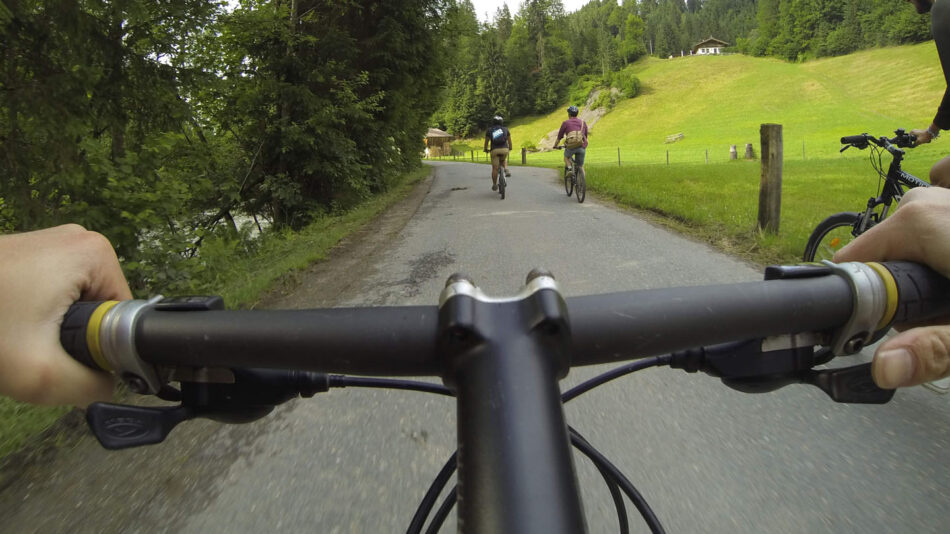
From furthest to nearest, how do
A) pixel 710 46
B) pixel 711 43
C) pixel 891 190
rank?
pixel 710 46, pixel 711 43, pixel 891 190

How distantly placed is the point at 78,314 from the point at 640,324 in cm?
79

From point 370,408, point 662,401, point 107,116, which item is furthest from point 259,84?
point 662,401

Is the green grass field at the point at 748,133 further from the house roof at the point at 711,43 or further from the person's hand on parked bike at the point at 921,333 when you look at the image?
the house roof at the point at 711,43

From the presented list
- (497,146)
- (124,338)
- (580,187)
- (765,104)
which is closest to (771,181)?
(580,187)

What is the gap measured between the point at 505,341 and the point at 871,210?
5307mm

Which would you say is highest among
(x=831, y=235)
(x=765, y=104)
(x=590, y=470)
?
(x=765, y=104)

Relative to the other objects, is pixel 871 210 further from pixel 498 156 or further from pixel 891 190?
pixel 498 156

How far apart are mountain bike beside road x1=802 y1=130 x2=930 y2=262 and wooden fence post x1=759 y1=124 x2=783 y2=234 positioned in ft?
7.16

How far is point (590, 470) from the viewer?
232 cm

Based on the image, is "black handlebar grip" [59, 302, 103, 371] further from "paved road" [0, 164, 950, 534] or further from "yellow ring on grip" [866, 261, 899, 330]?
"paved road" [0, 164, 950, 534]

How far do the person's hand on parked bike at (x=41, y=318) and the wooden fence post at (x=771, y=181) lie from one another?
7762 mm

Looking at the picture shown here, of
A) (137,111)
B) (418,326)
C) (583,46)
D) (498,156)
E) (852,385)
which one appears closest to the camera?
(418,326)

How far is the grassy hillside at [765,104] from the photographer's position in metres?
50.2

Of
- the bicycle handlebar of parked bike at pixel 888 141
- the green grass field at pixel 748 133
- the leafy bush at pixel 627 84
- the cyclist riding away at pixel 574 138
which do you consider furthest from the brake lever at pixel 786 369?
the leafy bush at pixel 627 84
